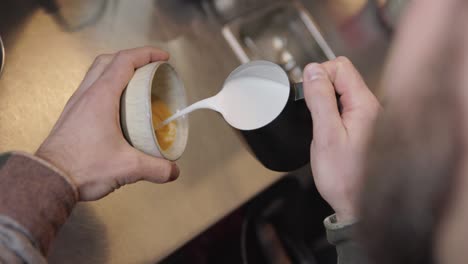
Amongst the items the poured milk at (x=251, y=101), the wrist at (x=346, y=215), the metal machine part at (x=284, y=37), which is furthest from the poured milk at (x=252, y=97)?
the metal machine part at (x=284, y=37)

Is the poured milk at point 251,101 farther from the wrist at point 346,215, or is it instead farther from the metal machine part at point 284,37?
the metal machine part at point 284,37

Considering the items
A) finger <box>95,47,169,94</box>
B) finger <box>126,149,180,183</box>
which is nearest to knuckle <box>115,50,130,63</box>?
finger <box>95,47,169,94</box>

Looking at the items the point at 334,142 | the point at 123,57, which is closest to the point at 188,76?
the point at 123,57

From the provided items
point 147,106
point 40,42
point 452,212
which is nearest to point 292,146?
point 147,106

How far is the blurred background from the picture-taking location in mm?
641

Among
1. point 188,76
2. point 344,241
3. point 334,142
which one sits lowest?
point 344,241

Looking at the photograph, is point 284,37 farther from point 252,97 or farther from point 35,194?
point 35,194

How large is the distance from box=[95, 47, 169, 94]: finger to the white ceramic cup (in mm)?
11

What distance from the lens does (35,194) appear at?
46 cm

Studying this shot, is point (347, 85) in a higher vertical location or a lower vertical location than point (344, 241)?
higher

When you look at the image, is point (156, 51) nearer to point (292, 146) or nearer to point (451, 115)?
point (292, 146)

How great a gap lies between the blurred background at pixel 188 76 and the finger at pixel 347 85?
0.46ft

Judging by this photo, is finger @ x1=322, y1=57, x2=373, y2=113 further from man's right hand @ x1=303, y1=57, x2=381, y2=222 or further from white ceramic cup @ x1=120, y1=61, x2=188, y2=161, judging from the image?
white ceramic cup @ x1=120, y1=61, x2=188, y2=161

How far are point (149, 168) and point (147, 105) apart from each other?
0.25 ft
